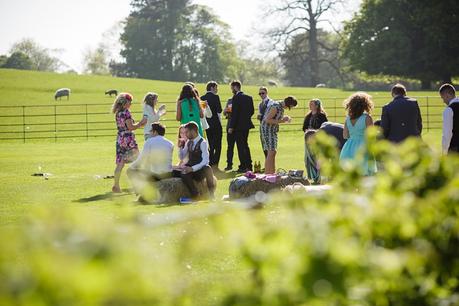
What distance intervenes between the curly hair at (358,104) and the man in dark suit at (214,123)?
315 inches

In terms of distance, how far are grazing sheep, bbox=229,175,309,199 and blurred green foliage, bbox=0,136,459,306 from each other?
10043 mm

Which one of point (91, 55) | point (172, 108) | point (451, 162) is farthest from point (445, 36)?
point (91, 55)

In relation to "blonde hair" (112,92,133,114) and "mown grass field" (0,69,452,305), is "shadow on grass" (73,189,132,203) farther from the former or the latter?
"blonde hair" (112,92,133,114)

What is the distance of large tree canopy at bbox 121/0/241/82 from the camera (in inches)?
4085

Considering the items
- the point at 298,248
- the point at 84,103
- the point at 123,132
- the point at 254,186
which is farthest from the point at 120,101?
the point at 84,103

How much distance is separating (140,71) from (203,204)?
92186mm

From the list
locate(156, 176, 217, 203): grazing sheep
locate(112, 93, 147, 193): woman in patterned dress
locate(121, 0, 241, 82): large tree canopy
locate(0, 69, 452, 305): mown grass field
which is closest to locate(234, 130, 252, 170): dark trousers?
locate(0, 69, 452, 305): mown grass field

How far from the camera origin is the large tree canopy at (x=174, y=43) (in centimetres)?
10375

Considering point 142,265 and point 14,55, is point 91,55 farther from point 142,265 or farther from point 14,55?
point 142,265

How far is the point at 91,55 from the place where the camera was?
5017 inches

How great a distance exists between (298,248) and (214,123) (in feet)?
58.0

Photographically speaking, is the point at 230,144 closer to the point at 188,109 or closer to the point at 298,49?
the point at 188,109

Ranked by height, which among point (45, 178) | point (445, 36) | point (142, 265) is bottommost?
point (45, 178)

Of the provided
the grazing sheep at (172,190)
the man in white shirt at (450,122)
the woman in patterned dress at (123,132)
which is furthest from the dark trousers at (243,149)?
the man in white shirt at (450,122)
